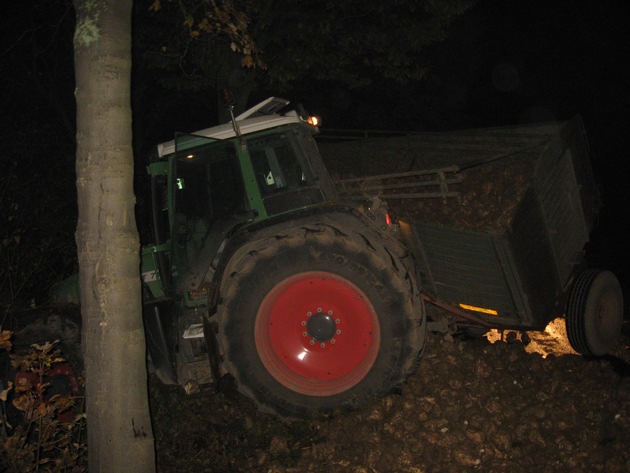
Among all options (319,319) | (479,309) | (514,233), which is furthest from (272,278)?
(514,233)

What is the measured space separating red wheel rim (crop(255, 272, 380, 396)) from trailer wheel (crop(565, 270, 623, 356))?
8.13 ft

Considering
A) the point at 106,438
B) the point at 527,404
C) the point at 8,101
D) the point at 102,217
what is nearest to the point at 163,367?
the point at 106,438

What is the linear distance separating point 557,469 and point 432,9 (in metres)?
9.36

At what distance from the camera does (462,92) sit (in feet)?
83.1

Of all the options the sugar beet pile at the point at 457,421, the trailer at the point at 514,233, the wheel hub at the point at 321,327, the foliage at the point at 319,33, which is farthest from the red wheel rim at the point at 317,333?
the foliage at the point at 319,33

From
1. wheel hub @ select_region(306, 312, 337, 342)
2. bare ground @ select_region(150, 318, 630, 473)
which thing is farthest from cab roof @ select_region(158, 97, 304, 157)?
bare ground @ select_region(150, 318, 630, 473)

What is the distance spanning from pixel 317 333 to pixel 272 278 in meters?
0.62

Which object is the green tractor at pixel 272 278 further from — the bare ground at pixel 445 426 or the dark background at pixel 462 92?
the dark background at pixel 462 92

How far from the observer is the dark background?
15.1 metres

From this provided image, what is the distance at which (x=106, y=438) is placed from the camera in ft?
11.5

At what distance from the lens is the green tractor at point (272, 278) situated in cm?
500

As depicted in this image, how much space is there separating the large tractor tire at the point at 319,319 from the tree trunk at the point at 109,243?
1.61m

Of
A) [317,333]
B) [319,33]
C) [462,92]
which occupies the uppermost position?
[462,92]

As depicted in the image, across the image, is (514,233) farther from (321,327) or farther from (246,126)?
(246,126)
